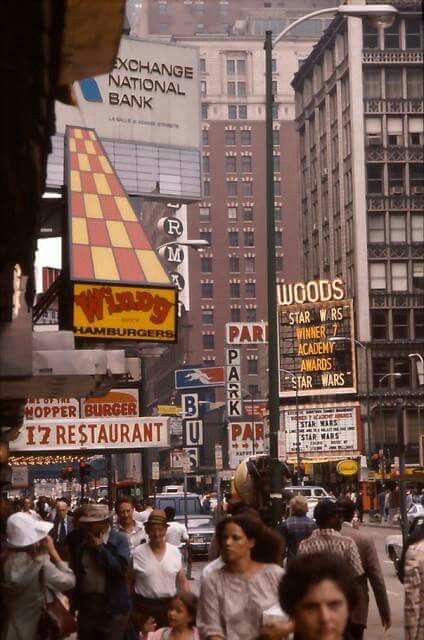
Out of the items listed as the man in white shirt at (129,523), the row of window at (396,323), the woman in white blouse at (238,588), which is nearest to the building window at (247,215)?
the row of window at (396,323)

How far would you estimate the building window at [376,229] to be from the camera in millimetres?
106938

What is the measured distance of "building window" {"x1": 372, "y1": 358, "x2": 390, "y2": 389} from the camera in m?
106

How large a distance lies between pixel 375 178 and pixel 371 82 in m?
7.37

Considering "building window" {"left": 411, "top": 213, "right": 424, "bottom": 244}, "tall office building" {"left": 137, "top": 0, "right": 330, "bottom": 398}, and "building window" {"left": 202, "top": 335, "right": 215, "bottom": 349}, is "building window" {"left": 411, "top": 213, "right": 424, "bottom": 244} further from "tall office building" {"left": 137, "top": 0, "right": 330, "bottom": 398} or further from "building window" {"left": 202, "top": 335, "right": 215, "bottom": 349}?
"building window" {"left": 202, "top": 335, "right": 215, "bottom": 349}

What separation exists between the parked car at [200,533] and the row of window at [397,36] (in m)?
73.4

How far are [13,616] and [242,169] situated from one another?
15276cm

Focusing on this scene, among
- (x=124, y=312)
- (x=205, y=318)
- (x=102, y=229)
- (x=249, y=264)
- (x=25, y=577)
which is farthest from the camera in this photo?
(x=249, y=264)

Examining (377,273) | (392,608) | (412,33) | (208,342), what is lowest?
(392,608)

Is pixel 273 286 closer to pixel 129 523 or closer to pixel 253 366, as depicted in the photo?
pixel 129 523

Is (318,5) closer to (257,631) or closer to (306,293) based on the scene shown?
(306,293)

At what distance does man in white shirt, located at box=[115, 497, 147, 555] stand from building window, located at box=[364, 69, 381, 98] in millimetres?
93995

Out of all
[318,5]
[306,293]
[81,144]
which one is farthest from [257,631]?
[318,5]

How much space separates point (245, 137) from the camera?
164m

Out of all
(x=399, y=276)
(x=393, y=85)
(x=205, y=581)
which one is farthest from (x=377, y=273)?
(x=205, y=581)
